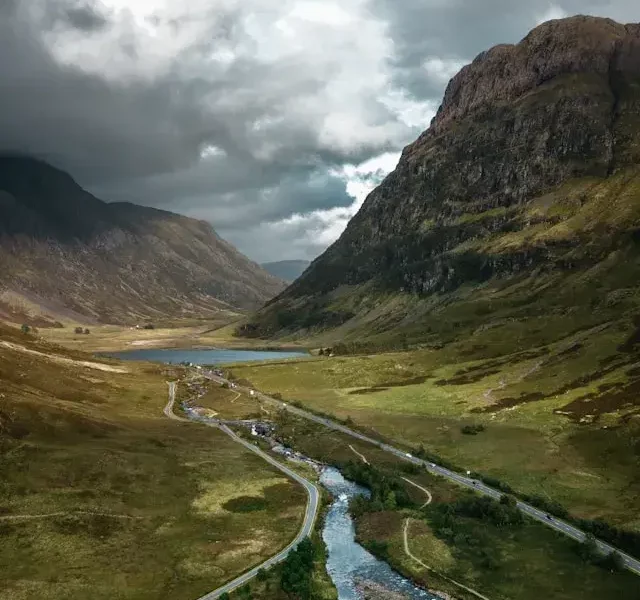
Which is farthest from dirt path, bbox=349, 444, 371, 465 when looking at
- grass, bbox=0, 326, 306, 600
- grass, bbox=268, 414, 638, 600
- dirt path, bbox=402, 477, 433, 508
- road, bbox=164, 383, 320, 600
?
grass, bbox=268, 414, 638, 600

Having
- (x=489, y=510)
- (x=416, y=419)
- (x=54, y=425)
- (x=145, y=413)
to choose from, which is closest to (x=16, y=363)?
(x=145, y=413)

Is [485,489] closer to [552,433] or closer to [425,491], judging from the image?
[425,491]

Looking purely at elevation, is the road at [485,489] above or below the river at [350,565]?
above

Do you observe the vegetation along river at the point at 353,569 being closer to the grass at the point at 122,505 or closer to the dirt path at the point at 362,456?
the grass at the point at 122,505

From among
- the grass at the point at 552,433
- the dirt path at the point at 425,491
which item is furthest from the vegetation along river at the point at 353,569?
the grass at the point at 552,433

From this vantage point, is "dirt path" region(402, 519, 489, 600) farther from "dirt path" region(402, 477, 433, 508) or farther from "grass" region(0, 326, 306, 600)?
"grass" region(0, 326, 306, 600)

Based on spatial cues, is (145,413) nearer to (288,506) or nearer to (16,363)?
(16,363)
